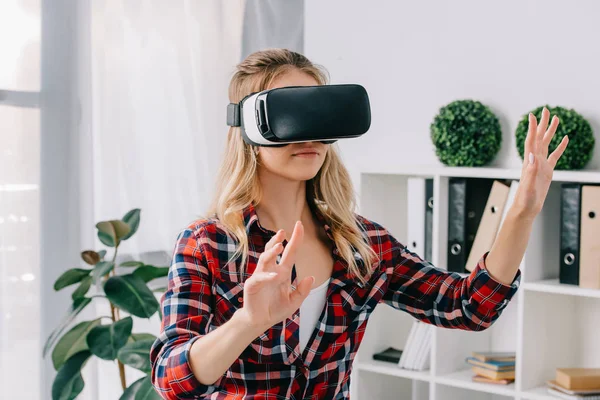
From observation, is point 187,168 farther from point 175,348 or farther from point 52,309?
point 175,348

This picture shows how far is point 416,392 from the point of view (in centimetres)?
286

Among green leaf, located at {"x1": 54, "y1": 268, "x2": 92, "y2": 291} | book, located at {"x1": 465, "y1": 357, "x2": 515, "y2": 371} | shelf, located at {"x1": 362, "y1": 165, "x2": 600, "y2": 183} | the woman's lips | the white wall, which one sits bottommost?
book, located at {"x1": 465, "y1": 357, "x2": 515, "y2": 371}

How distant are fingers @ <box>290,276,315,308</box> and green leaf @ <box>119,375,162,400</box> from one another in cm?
129

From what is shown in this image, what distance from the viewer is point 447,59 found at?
2.80 m

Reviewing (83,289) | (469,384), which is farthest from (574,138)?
(83,289)

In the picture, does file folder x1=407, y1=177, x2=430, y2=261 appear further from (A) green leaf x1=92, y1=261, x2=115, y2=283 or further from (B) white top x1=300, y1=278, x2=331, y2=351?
(B) white top x1=300, y1=278, x2=331, y2=351

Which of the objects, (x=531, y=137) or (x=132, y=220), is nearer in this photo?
(x=531, y=137)

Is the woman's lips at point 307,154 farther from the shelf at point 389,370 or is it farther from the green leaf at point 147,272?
the shelf at point 389,370

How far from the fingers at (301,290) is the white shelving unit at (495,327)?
144 centimetres

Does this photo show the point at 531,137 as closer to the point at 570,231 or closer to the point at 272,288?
the point at 272,288

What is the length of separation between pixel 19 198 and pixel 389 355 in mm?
1327

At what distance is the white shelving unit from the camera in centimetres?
242

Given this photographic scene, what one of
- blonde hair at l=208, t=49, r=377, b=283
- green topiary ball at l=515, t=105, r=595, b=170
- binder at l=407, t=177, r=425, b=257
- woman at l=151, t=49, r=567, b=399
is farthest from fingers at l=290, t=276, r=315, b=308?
binder at l=407, t=177, r=425, b=257

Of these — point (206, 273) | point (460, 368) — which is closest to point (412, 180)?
point (460, 368)
